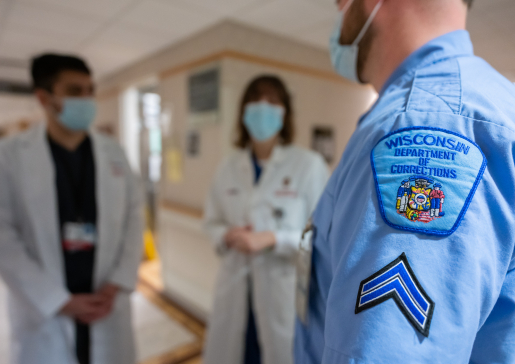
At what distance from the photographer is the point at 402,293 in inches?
14.4

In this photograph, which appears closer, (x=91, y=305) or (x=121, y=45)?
(x=91, y=305)

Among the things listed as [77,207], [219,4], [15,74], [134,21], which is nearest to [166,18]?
[134,21]

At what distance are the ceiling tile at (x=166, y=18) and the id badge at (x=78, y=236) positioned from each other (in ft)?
6.17

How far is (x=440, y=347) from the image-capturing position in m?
0.36

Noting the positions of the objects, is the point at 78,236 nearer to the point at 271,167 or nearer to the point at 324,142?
the point at 271,167

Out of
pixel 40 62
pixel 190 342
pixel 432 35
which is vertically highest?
pixel 40 62

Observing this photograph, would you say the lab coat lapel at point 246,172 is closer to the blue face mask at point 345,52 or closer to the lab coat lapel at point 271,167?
the lab coat lapel at point 271,167

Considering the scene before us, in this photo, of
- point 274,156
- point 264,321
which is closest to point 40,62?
point 274,156

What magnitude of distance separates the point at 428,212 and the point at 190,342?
2.71 meters

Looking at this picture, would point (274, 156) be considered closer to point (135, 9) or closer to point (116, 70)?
point (135, 9)

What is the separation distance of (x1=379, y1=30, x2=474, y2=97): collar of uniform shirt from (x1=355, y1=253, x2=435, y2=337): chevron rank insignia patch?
0.33 m

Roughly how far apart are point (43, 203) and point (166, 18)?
6.79 ft

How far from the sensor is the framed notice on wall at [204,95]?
2.91m

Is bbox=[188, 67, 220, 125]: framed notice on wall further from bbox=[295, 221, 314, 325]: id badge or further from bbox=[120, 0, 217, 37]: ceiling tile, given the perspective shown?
bbox=[295, 221, 314, 325]: id badge
